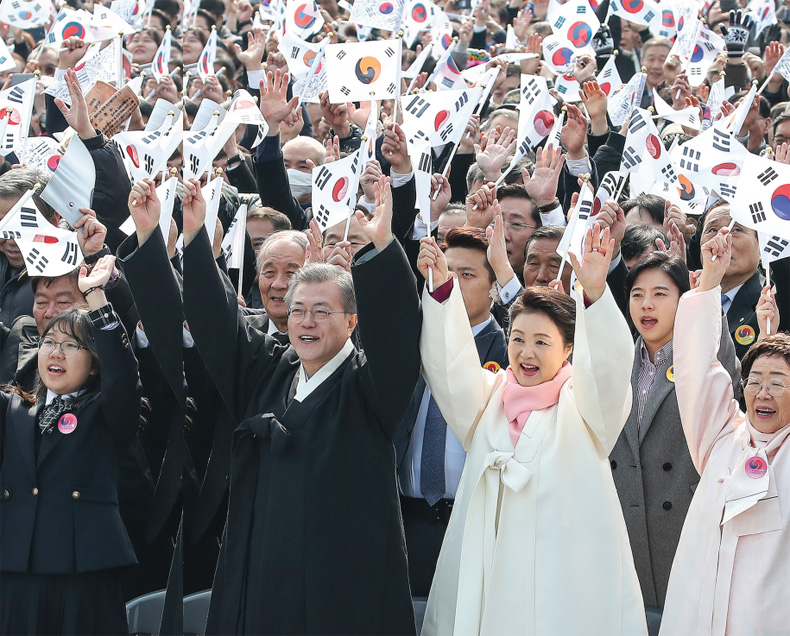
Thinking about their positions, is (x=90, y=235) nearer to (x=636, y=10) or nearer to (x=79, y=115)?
(x=79, y=115)

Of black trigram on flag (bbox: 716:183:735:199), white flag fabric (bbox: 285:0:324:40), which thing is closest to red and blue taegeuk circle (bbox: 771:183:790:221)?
black trigram on flag (bbox: 716:183:735:199)

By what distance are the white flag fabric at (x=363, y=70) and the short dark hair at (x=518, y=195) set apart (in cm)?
90

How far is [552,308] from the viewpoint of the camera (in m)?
4.00

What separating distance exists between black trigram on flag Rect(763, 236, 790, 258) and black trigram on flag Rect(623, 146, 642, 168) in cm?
162

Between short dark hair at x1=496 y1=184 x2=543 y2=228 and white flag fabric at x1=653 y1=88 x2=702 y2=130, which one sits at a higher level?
white flag fabric at x1=653 y1=88 x2=702 y2=130

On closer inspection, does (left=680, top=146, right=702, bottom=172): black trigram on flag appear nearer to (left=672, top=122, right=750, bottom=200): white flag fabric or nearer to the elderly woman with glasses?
(left=672, top=122, right=750, bottom=200): white flag fabric

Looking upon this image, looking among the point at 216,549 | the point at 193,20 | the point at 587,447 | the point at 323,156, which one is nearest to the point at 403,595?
the point at 587,447

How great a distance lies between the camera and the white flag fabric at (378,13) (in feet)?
29.2

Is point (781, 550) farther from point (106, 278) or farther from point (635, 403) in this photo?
point (106, 278)

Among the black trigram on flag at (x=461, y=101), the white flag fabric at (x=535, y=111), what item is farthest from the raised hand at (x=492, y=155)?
the black trigram on flag at (x=461, y=101)

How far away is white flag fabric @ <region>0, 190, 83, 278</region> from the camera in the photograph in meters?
4.80

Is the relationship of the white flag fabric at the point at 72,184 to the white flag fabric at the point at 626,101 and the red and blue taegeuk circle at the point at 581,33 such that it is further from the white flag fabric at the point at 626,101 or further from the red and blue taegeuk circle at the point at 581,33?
the red and blue taegeuk circle at the point at 581,33

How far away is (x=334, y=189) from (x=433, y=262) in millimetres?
1944

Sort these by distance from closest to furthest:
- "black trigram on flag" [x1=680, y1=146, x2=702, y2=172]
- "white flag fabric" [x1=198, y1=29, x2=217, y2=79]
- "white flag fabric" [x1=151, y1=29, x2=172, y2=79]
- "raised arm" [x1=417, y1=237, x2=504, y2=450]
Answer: "raised arm" [x1=417, y1=237, x2=504, y2=450]
"black trigram on flag" [x1=680, y1=146, x2=702, y2=172]
"white flag fabric" [x1=198, y1=29, x2=217, y2=79]
"white flag fabric" [x1=151, y1=29, x2=172, y2=79]
